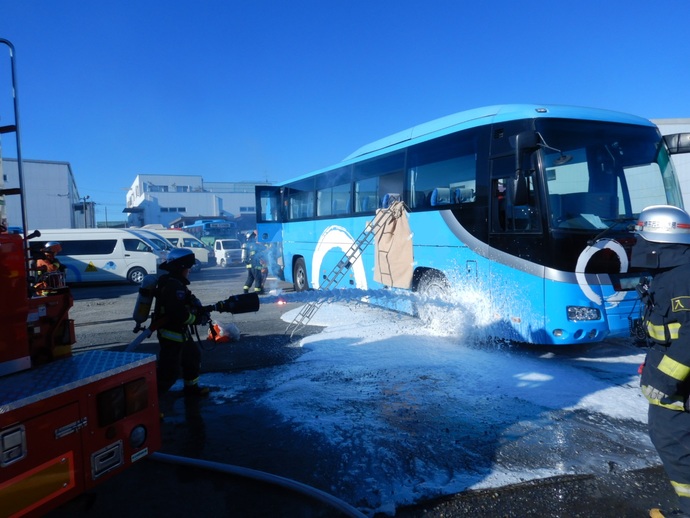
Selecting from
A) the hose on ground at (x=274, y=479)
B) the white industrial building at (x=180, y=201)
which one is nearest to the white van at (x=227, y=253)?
the white industrial building at (x=180, y=201)

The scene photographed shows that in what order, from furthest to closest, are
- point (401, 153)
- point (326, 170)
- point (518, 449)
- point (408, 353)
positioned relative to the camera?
point (326, 170) → point (401, 153) → point (408, 353) → point (518, 449)

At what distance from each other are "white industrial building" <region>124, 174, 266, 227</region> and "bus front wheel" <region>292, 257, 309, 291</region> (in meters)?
41.2

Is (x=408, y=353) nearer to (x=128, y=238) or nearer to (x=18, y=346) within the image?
(x=18, y=346)

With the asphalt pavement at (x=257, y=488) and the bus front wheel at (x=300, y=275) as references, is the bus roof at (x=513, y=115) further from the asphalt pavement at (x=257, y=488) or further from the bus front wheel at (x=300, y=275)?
the bus front wheel at (x=300, y=275)

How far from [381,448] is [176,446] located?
1858 millimetres

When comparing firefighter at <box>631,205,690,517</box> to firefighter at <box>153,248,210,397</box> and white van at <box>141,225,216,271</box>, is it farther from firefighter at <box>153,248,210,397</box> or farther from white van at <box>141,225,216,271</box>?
white van at <box>141,225,216,271</box>

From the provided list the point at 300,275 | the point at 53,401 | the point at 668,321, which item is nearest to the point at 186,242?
the point at 300,275

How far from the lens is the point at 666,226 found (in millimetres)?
2832

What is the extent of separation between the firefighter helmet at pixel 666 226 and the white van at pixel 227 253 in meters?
28.0

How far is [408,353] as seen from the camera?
668 cm

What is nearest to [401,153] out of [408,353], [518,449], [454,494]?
[408,353]

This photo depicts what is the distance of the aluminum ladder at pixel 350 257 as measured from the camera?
864 cm

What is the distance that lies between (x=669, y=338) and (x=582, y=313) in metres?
3.04

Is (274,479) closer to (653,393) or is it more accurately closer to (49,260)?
(653,393)
